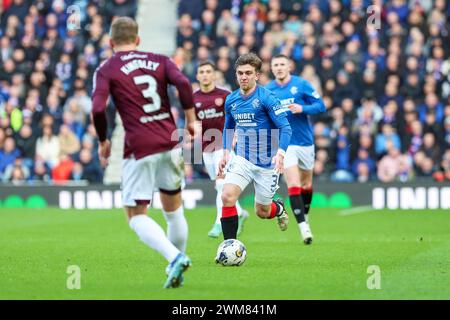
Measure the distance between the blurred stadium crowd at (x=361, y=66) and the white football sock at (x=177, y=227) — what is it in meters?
12.8

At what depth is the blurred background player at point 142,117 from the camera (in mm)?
8852

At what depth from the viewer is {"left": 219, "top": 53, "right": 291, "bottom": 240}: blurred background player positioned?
11102 millimetres

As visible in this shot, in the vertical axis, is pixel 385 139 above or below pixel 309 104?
below

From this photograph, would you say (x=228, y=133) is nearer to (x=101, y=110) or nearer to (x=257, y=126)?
(x=257, y=126)

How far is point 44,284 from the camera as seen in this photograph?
31.0 ft

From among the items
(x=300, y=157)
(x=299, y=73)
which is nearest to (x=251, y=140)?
(x=300, y=157)

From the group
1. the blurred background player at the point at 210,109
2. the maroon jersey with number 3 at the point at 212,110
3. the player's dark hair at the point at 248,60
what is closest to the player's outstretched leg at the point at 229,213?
the player's dark hair at the point at 248,60

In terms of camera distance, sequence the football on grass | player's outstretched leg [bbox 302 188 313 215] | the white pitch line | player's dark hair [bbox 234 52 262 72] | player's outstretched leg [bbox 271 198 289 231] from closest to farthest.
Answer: the football on grass
player's dark hair [bbox 234 52 262 72]
player's outstretched leg [bbox 271 198 289 231]
player's outstretched leg [bbox 302 188 313 215]
the white pitch line

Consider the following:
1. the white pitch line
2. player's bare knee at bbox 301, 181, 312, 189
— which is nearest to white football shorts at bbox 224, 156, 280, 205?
player's bare knee at bbox 301, 181, 312, 189

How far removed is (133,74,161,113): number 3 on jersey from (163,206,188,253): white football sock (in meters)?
0.93

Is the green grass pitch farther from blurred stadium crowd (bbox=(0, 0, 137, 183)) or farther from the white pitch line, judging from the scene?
blurred stadium crowd (bbox=(0, 0, 137, 183))

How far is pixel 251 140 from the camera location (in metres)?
11.5

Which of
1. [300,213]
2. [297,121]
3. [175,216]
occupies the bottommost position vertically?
[300,213]

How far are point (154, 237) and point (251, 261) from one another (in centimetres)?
282
